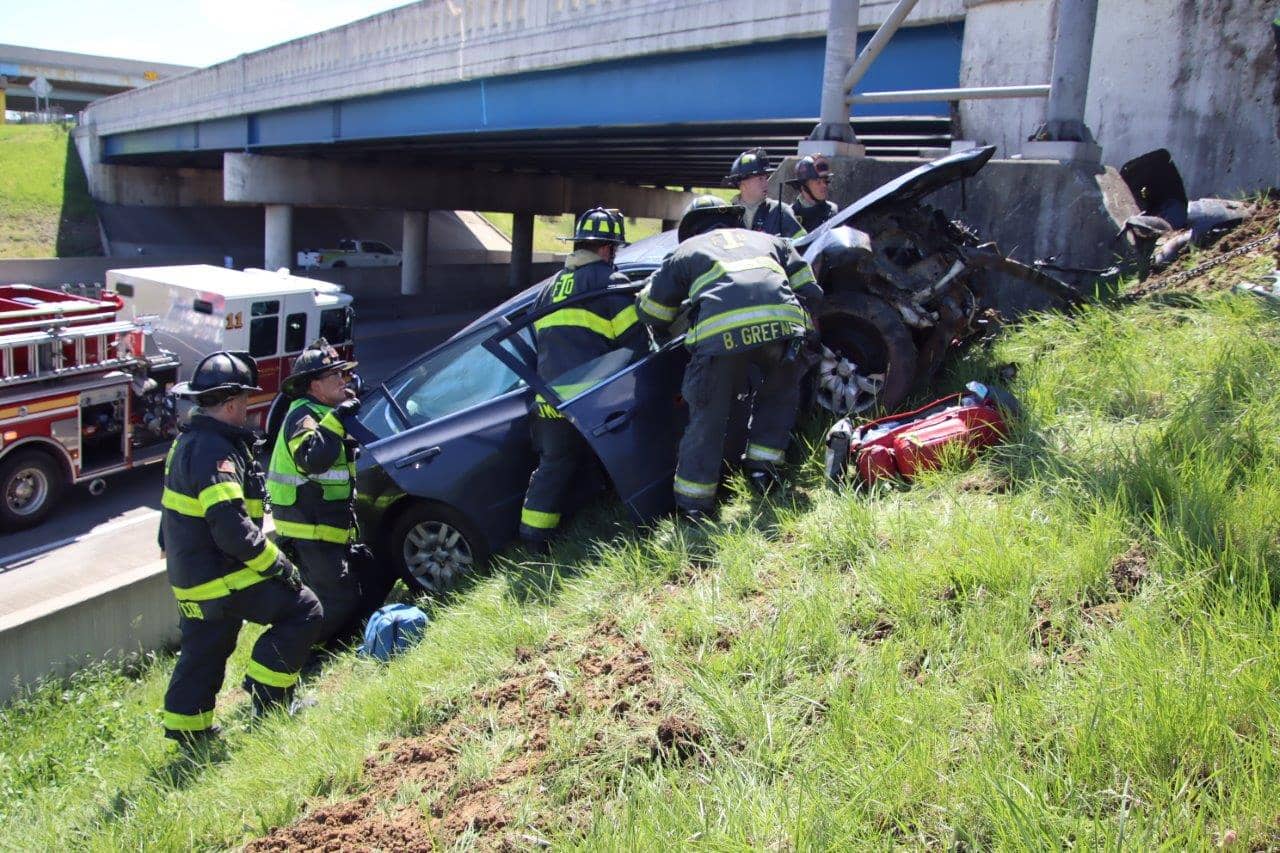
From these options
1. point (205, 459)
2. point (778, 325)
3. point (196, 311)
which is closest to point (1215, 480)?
point (778, 325)

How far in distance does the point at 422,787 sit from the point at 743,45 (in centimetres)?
1049

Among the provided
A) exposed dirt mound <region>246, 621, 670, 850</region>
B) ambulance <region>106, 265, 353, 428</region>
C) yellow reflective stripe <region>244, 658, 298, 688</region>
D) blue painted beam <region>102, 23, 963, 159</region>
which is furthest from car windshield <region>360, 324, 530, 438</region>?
ambulance <region>106, 265, 353, 428</region>

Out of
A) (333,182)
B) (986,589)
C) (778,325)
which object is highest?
(333,182)

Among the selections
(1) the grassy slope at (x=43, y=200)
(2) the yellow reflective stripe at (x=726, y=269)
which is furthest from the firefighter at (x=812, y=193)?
(1) the grassy slope at (x=43, y=200)

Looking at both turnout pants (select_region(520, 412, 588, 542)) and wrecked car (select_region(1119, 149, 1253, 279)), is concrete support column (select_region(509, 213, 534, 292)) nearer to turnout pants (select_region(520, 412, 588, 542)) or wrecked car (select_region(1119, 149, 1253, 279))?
wrecked car (select_region(1119, 149, 1253, 279))

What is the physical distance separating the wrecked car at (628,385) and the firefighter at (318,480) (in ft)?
0.81

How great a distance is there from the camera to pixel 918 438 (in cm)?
454

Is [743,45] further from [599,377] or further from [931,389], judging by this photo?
[599,377]

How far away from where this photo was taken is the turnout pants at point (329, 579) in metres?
5.23

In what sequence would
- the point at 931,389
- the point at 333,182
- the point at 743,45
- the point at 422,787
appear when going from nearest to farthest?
the point at 422,787 < the point at 931,389 < the point at 743,45 < the point at 333,182

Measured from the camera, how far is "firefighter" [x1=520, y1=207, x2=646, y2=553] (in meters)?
5.04

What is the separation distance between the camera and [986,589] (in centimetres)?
323

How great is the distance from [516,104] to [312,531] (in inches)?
476

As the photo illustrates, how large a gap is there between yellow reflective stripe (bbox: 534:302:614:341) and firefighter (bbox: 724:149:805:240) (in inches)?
63.2
